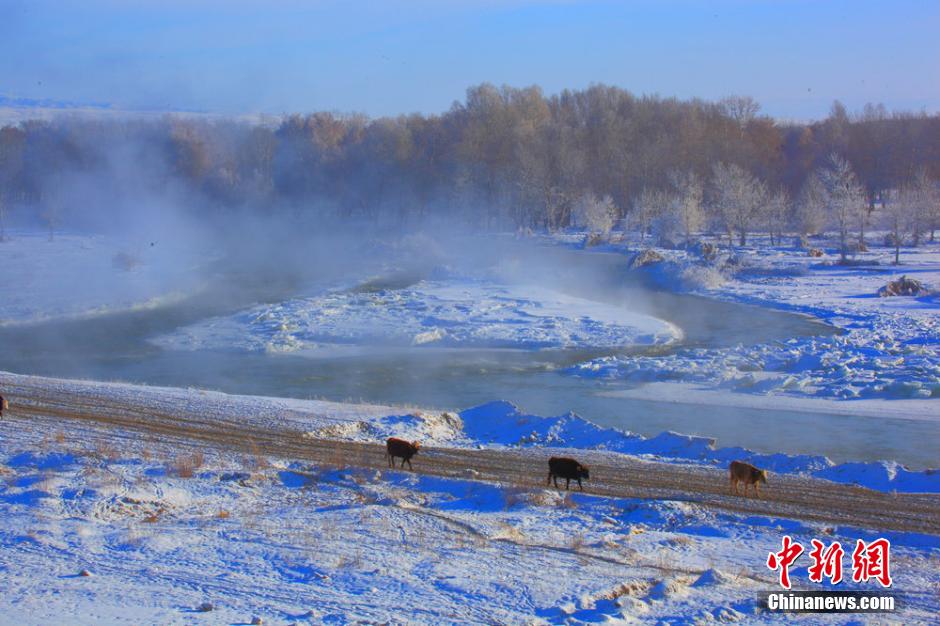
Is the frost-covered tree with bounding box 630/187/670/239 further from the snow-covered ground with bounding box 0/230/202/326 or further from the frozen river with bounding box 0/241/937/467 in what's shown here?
the snow-covered ground with bounding box 0/230/202/326

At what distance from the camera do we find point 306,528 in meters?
8.89

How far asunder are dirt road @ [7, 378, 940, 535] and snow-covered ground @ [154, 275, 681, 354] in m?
10.1

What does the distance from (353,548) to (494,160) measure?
71.0 metres

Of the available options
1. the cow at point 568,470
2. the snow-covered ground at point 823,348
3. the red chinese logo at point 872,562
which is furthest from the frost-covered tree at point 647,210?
the red chinese logo at point 872,562

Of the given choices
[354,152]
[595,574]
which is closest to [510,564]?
[595,574]

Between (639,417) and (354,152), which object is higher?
(354,152)

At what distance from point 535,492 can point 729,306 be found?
1024 inches

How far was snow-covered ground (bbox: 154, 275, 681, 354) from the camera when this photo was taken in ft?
86.8

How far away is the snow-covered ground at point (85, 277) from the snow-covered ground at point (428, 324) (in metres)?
6.80

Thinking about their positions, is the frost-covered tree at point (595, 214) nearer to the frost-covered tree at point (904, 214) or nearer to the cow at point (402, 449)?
the frost-covered tree at point (904, 214)

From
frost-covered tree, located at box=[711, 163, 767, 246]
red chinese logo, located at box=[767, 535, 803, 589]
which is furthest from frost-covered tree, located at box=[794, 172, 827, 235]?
red chinese logo, located at box=[767, 535, 803, 589]

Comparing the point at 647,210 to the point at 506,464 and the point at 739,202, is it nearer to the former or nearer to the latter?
the point at 739,202

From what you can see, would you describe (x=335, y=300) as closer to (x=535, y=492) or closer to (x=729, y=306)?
(x=729, y=306)

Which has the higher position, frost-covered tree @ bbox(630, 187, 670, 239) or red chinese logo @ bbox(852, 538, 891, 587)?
frost-covered tree @ bbox(630, 187, 670, 239)
